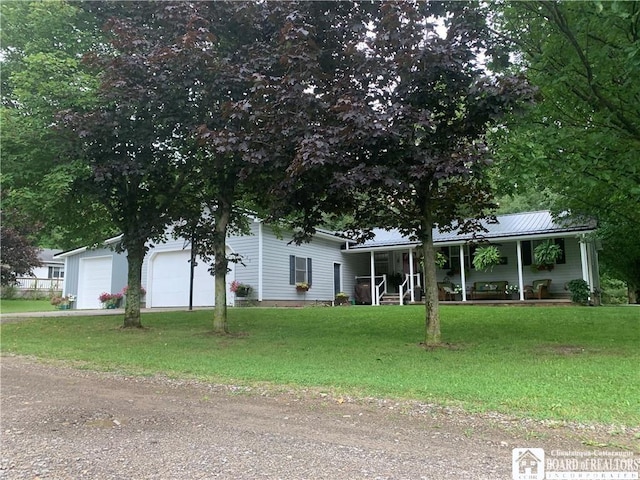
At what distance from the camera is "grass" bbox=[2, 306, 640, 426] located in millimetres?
5141

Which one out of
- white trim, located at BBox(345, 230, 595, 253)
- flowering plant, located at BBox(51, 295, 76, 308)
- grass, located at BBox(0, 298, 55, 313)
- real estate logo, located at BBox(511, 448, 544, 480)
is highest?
white trim, located at BBox(345, 230, 595, 253)

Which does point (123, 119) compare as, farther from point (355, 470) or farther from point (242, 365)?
point (355, 470)

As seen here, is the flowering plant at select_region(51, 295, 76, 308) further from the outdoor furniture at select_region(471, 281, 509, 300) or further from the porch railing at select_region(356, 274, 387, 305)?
the outdoor furniture at select_region(471, 281, 509, 300)

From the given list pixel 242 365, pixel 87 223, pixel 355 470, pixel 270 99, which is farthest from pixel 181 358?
pixel 87 223

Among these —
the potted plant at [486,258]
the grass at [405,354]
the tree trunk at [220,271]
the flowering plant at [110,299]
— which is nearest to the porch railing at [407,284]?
the potted plant at [486,258]

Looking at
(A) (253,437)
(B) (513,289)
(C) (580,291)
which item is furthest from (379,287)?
(A) (253,437)

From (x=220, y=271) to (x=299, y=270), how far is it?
10.5 meters

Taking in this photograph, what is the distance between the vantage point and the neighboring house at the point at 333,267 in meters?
19.3

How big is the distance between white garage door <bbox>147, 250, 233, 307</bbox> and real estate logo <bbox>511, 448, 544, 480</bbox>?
18256 mm

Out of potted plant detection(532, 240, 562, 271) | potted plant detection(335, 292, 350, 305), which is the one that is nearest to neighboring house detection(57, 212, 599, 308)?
potted plant detection(532, 240, 562, 271)

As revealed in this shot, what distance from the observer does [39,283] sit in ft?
118

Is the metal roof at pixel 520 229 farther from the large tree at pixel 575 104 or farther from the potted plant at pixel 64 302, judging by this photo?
the potted plant at pixel 64 302

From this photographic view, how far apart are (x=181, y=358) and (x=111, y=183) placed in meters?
5.10

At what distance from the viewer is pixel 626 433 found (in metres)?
3.89
